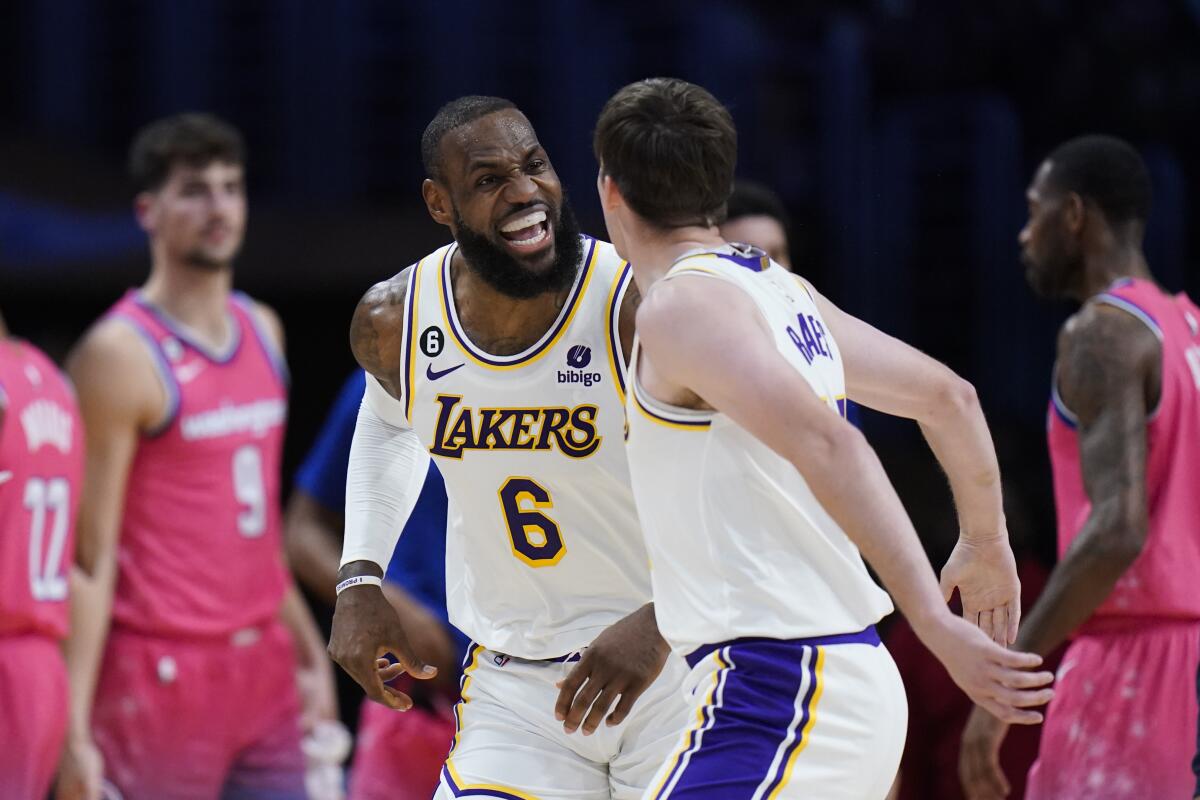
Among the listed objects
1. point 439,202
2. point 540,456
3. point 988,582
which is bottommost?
point 988,582

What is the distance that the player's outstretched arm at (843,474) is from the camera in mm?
2777

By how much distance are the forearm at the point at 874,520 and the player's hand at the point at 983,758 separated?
204cm

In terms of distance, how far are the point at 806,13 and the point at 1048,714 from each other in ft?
20.1

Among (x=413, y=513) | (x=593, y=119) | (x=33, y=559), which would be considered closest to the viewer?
(x=413, y=513)

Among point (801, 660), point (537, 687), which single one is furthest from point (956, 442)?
point (537, 687)

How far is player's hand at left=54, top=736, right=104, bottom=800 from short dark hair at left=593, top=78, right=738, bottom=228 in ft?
11.5

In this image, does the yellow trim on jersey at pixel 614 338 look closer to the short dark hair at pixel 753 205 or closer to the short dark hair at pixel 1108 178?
the short dark hair at pixel 753 205

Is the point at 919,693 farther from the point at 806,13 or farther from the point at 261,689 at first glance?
the point at 806,13

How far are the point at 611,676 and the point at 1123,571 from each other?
5.84 feet

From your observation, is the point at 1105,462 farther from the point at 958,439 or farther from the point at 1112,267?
the point at 958,439

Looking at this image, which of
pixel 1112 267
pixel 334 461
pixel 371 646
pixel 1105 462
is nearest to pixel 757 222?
pixel 1112 267

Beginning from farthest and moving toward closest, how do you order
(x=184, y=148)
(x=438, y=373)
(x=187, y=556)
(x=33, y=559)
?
(x=184, y=148), (x=187, y=556), (x=33, y=559), (x=438, y=373)

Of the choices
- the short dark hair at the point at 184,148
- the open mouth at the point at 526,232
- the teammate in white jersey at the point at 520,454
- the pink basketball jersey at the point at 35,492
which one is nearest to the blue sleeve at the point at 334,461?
the pink basketball jersey at the point at 35,492

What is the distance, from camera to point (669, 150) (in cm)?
314
